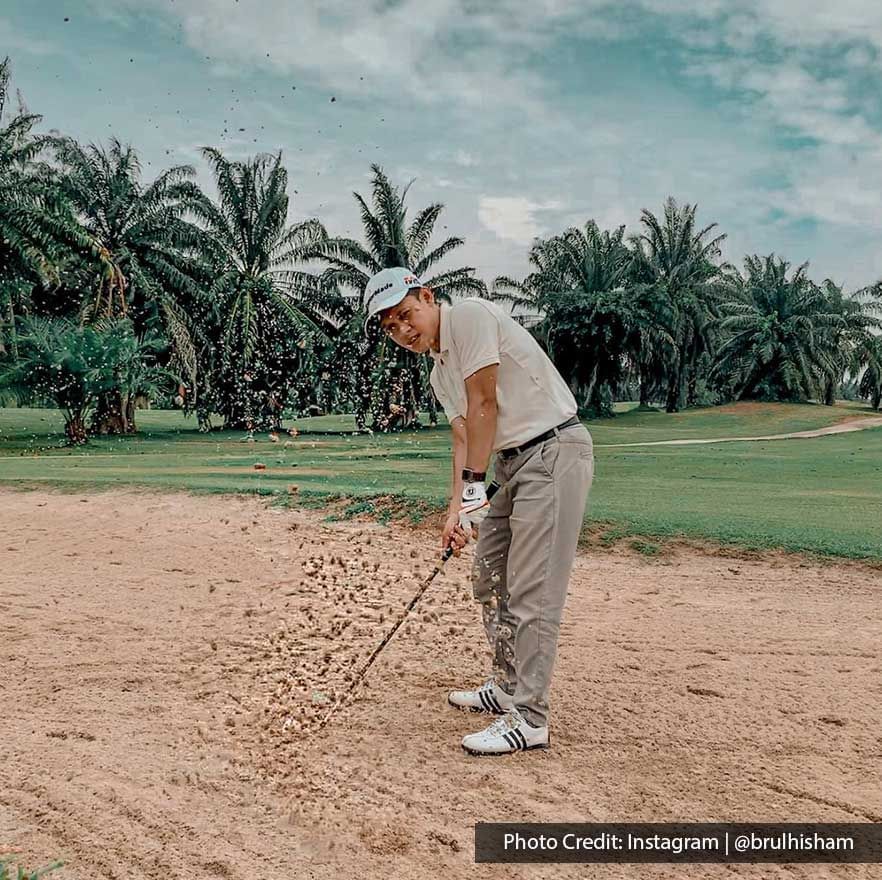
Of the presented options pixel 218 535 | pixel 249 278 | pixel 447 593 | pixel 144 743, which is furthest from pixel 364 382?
pixel 144 743

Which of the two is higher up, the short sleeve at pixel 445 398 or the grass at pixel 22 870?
the short sleeve at pixel 445 398

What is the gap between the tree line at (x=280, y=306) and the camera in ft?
89.1

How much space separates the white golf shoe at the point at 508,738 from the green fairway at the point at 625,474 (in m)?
4.99

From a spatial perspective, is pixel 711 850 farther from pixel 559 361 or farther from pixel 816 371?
pixel 816 371

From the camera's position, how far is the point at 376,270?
3647 centimetres

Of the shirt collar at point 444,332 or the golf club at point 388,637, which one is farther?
the golf club at point 388,637

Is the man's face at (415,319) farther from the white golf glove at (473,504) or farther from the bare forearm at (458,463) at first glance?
the white golf glove at (473,504)

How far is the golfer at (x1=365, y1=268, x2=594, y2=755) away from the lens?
3834mm

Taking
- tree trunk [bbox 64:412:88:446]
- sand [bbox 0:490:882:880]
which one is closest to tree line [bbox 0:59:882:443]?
tree trunk [bbox 64:412:88:446]

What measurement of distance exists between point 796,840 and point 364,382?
33438 millimetres
